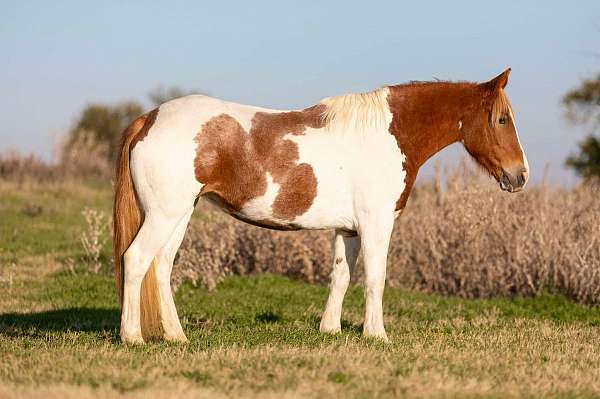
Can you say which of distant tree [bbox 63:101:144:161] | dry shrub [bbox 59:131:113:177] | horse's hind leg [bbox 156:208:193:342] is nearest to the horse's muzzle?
horse's hind leg [bbox 156:208:193:342]

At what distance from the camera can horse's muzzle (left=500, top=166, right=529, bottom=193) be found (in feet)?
26.8

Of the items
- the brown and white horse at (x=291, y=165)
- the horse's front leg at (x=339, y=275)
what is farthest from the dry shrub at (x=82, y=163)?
the brown and white horse at (x=291, y=165)

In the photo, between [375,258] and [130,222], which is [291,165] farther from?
[130,222]

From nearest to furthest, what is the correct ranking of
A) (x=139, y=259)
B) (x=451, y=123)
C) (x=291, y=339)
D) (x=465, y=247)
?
(x=139, y=259) < (x=291, y=339) < (x=451, y=123) < (x=465, y=247)

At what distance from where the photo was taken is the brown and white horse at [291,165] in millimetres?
7395

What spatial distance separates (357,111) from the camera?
26.5ft

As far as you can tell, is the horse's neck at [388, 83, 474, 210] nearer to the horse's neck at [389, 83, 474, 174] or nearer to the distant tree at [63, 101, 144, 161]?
the horse's neck at [389, 83, 474, 174]

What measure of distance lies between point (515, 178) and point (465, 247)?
17.0ft

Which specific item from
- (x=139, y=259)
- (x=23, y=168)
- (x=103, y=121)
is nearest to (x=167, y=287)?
(x=139, y=259)

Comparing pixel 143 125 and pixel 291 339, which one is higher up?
pixel 143 125

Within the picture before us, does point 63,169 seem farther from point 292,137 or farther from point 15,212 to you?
point 292,137

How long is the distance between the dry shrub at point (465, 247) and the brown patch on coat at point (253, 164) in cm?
542

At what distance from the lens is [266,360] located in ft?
21.6

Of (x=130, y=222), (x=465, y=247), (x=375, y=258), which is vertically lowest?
(x=465, y=247)
